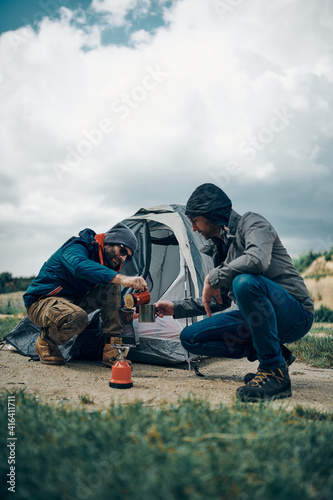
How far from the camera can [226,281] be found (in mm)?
2812

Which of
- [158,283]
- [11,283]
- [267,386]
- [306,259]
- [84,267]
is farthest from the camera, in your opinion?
[306,259]

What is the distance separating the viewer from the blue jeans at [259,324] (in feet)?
8.83

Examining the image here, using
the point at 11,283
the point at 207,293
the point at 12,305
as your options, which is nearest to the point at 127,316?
the point at 207,293

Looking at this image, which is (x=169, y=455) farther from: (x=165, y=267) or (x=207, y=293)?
(x=165, y=267)

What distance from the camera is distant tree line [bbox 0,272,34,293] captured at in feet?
50.2

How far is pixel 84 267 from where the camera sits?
3.42 metres

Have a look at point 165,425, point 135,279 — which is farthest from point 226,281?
point 165,425

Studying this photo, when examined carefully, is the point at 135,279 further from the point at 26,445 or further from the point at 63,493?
the point at 63,493

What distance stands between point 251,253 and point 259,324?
1.56 feet

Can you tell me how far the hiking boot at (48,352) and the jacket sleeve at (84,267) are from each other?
0.73 metres

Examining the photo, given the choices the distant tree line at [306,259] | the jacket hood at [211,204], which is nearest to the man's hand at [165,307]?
the jacket hood at [211,204]

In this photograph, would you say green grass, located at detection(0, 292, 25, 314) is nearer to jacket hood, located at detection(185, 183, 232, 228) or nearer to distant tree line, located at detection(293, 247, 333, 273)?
jacket hood, located at detection(185, 183, 232, 228)

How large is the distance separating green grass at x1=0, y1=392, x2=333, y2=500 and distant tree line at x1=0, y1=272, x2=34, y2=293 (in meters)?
14.3

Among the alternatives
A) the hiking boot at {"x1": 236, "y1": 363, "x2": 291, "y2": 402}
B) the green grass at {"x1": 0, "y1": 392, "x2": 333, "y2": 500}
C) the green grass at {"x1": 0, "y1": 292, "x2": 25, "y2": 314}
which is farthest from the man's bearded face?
the green grass at {"x1": 0, "y1": 292, "x2": 25, "y2": 314}
